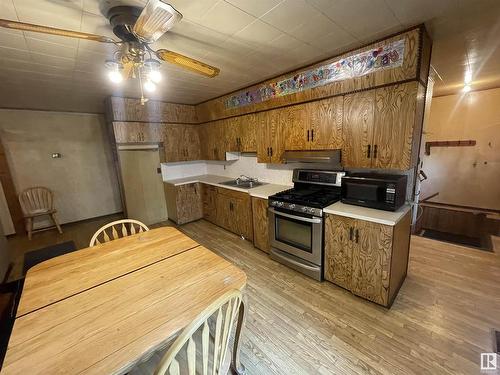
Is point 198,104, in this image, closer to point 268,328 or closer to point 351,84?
point 351,84

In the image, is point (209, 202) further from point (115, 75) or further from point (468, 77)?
point (468, 77)

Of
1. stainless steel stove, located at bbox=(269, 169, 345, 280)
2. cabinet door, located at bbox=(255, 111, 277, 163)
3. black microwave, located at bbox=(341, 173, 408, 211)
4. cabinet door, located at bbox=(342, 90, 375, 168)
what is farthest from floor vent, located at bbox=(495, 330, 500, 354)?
cabinet door, located at bbox=(255, 111, 277, 163)

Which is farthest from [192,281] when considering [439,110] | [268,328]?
[439,110]

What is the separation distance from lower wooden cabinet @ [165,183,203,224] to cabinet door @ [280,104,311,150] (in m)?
2.28

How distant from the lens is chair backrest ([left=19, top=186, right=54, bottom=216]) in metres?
3.81

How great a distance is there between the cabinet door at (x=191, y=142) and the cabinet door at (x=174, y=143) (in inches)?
3.4

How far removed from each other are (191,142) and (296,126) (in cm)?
258

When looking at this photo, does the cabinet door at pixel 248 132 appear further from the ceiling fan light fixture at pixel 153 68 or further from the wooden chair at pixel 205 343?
the wooden chair at pixel 205 343

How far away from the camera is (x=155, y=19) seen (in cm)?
105

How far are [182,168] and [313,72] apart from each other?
3371 millimetres

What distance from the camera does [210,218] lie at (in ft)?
13.9

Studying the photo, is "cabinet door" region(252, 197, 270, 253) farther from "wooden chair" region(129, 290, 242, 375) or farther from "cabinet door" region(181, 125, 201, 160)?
"cabinet door" region(181, 125, 201, 160)

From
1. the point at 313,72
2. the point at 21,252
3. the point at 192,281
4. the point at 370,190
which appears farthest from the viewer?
the point at 21,252

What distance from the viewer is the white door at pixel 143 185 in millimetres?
3916
